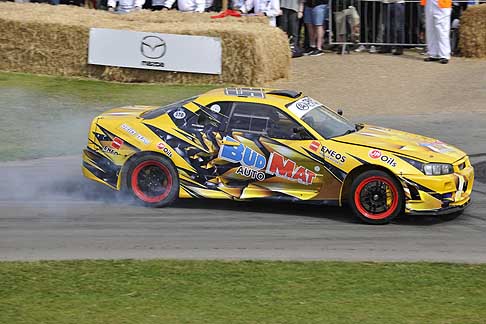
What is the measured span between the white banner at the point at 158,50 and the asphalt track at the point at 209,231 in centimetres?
718

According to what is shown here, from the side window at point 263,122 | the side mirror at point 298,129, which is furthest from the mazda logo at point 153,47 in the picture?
the side mirror at point 298,129

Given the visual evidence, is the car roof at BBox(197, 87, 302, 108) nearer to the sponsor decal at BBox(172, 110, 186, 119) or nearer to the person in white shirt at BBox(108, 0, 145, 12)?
the sponsor decal at BBox(172, 110, 186, 119)

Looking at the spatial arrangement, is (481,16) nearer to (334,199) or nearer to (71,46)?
(71,46)

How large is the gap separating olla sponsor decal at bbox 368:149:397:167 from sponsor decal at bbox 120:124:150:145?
2.57 meters

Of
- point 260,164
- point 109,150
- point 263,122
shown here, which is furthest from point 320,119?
point 109,150

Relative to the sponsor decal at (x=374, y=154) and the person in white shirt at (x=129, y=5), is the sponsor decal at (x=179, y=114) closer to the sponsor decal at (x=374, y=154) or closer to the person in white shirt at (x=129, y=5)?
the sponsor decal at (x=374, y=154)

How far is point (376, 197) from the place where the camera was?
10.5 meters

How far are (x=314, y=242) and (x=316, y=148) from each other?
4.01 ft

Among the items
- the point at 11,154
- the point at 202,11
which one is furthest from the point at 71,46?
the point at 11,154

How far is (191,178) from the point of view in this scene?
11.1 metres

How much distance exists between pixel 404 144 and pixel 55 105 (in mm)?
8936

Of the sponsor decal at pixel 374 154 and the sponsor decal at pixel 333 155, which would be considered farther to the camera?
the sponsor decal at pixel 333 155

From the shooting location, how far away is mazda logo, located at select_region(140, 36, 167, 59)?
1936 centimetres

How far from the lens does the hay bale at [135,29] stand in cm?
1923
